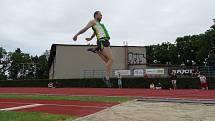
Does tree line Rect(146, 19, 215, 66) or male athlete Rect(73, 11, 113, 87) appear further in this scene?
tree line Rect(146, 19, 215, 66)

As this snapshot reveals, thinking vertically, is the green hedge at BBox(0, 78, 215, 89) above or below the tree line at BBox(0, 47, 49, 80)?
below

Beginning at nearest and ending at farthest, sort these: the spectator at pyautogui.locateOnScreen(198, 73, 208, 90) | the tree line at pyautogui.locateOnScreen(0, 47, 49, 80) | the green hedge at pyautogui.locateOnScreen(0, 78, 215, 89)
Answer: the spectator at pyautogui.locateOnScreen(198, 73, 208, 90) < the green hedge at pyautogui.locateOnScreen(0, 78, 215, 89) < the tree line at pyautogui.locateOnScreen(0, 47, 49, 80)

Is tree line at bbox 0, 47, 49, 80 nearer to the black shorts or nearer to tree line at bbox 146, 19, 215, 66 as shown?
tree line at bbox 146, 19, 215, 66

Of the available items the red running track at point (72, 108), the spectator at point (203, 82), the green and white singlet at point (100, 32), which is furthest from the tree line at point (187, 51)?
the green and white singlet at point (100, 32)

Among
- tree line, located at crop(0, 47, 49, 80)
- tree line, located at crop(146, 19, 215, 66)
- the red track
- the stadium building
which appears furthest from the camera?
tree line, located at crop(0, 47, 49, 80)

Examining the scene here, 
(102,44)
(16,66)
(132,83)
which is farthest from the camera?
(16,66)

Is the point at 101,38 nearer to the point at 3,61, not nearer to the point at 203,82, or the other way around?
the point at 203,82

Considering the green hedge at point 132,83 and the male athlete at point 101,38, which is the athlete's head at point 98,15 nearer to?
the male athlete at point 101,38

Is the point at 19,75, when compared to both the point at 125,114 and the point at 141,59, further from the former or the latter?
the point at 125,114

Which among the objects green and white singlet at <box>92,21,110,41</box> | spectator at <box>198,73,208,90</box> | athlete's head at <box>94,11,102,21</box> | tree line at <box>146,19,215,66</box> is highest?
tree line at <box>146,19,215,66</box>

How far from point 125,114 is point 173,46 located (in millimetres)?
87610

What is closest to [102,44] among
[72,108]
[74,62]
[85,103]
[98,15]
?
[98,15]

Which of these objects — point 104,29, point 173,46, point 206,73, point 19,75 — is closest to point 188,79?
point 206,73

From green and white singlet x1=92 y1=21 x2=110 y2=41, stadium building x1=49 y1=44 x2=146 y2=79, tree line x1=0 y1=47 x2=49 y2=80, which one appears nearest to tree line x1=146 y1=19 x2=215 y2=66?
stadium building x1=49 y1=44 x2=146 y2=79
